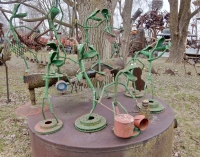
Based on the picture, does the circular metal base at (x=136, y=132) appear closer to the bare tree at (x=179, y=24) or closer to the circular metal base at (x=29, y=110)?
the circular metal base at (x=29, y=110)

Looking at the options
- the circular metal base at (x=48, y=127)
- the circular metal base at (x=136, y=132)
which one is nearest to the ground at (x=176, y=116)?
the circular metal base at (x=48, y=127)

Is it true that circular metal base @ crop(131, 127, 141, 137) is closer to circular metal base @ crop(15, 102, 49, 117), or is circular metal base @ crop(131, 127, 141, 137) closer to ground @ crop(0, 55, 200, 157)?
circular metal base @ crop(15, 102, 49, 117)

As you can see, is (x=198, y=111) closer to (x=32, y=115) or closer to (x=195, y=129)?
(x=195, y=129)

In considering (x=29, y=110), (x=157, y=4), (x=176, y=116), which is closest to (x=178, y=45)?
(x=176, y=116)

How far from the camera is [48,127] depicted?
4.16 ft

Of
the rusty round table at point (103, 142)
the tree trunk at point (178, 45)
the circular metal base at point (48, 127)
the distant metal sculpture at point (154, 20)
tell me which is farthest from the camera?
the distant metal sculpture at point (154, 20)

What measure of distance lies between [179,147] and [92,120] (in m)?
1.56

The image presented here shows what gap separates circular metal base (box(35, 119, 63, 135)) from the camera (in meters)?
1.24

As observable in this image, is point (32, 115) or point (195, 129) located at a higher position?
point (32, 115)

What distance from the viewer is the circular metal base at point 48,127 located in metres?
1.24

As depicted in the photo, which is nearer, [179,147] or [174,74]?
[179,147]

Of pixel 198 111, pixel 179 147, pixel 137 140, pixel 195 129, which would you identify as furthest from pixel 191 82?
pixel 137 140

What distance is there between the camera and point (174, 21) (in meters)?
8.30

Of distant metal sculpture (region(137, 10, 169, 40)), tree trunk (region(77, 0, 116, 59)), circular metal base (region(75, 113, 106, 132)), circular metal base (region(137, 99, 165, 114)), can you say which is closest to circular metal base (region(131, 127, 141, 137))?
circular metal base (region(75, 113, 106, 132))
